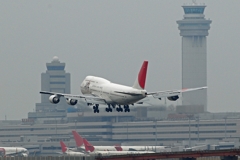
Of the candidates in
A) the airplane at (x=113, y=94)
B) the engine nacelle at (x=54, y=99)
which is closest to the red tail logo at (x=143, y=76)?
the airplane at (x=113, y=94)

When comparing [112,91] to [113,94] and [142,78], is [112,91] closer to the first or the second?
[113,94]

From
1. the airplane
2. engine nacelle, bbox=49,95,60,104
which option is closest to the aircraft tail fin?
the airplane

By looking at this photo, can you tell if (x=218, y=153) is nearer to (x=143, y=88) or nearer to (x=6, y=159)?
(x=143, y=88)

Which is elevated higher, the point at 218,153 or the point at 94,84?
the point at 94,84

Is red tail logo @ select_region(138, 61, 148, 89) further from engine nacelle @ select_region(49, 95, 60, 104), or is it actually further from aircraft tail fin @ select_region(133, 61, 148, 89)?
engine nacelle @ select_region(49, 95, 60, 104)

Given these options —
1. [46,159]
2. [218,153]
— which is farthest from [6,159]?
[218,153]

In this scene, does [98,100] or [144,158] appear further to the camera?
[98,100]

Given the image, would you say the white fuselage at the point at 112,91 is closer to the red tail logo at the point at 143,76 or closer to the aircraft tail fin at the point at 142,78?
the aircraft tail fin at the point at 142,78

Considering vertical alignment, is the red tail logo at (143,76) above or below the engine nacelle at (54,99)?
above
